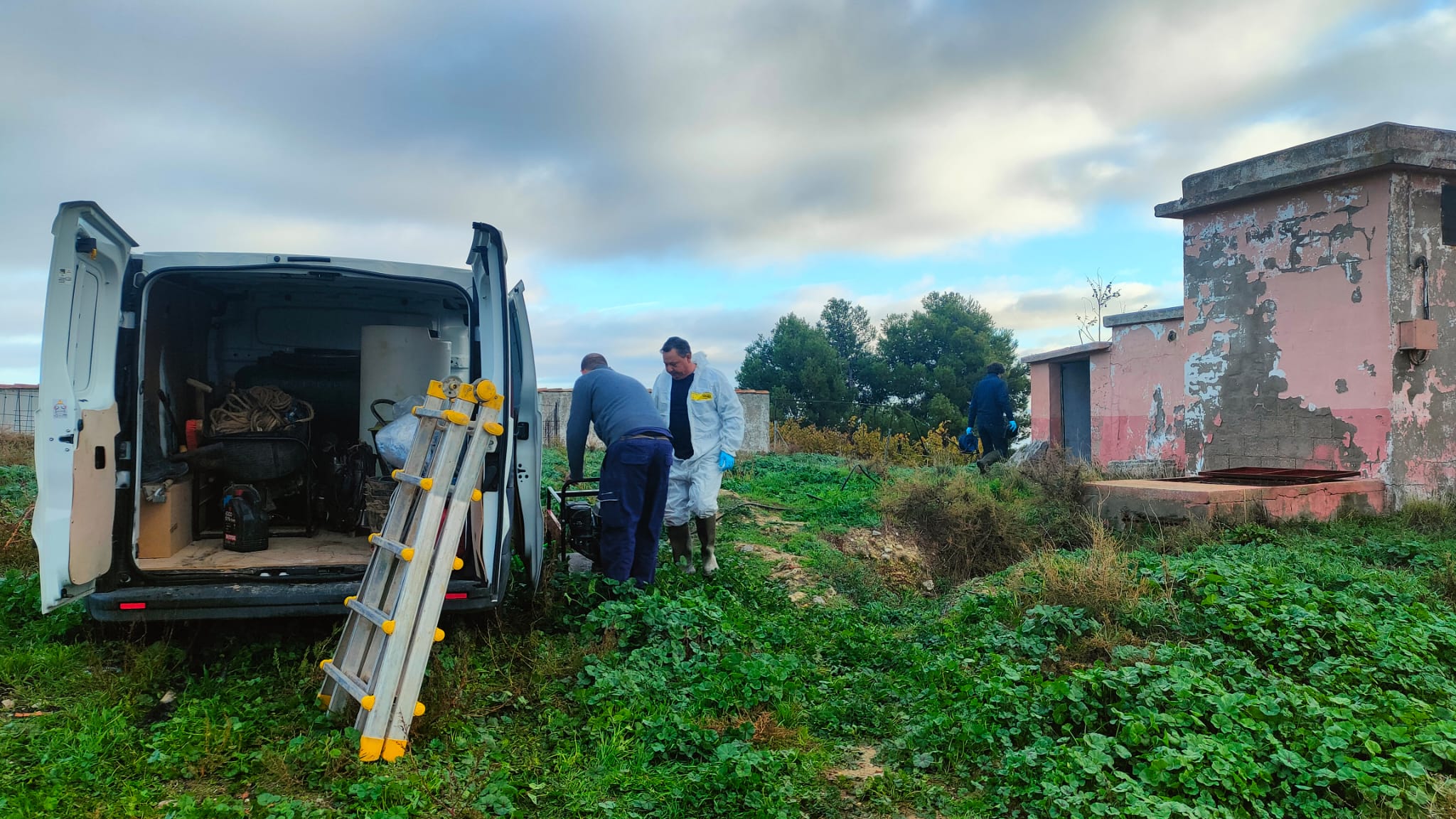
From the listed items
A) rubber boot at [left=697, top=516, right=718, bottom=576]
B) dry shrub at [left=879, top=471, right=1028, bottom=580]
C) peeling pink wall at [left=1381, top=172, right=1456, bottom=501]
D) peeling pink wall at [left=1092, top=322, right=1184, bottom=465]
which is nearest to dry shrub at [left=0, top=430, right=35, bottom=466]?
rubber boot at [left=697, top=516, right=718, bottom=576]

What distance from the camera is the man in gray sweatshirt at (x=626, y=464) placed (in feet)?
17.0

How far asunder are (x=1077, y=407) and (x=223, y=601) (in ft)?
52.2

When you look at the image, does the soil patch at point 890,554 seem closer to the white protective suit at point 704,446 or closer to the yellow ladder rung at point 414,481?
the white protective suit at point 704,446

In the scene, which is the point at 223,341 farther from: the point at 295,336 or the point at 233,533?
the point at 233,533

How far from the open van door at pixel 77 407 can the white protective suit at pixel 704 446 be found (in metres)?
3.51

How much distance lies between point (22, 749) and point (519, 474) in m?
2.32

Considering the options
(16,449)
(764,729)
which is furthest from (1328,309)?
(16,449)

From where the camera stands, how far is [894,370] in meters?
38.8

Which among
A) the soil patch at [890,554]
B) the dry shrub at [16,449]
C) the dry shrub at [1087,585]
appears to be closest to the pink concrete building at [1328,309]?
the soil patch at [890,554]

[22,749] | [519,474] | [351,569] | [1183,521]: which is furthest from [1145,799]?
[1183,521]

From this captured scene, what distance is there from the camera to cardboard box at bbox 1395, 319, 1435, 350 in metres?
8.91

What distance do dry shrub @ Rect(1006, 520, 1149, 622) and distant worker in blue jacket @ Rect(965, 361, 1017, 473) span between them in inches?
258

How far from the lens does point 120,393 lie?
399 cm

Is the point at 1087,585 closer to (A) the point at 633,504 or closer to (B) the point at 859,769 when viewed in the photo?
(B) the point at 859,769
